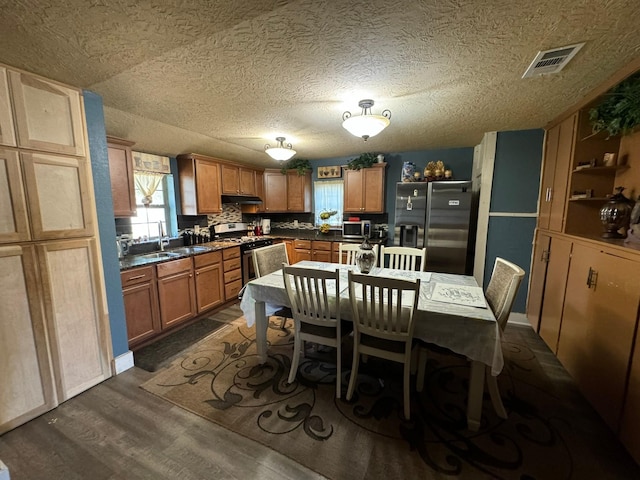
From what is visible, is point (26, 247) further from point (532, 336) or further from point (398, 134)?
point (532, 336)

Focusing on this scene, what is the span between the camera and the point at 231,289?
12.3 ft

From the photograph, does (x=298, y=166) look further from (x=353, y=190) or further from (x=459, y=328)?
(x=459, y=328)

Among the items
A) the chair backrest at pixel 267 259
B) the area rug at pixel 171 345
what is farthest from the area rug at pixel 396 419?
the chair backrest at pixel 267 259

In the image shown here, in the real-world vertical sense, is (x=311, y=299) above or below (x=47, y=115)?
below

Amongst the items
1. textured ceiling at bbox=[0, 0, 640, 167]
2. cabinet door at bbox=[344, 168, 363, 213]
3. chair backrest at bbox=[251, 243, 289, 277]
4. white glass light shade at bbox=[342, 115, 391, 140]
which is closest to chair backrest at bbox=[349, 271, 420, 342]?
chair backrest at bbox=[251, 243, 289, 277]

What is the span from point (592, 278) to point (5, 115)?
398 centimetres

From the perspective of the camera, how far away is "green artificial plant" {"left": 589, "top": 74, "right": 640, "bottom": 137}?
1.73 m

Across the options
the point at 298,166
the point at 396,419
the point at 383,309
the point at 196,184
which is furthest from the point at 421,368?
the point at 298,166

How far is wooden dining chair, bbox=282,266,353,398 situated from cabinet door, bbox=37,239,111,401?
1.52m

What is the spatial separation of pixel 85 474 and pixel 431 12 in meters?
2.88

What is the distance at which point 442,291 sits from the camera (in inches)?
75.1

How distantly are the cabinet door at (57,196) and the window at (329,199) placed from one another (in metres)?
3.55

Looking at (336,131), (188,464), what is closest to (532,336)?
(336,131)

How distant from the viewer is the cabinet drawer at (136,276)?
2.43 metres
